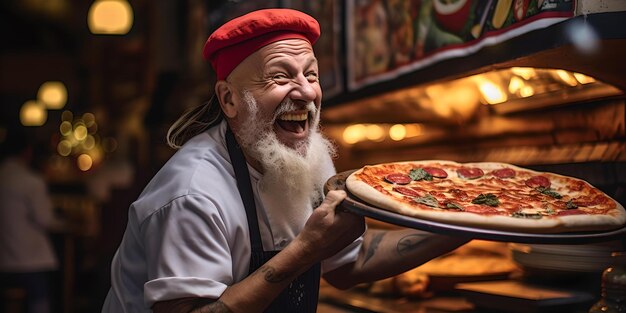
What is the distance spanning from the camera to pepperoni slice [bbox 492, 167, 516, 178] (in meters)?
3.01

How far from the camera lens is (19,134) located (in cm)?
718

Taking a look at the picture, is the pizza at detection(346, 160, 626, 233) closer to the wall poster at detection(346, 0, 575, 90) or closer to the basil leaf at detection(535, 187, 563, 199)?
the basil leaf at detection(535, 187, 563, 199)

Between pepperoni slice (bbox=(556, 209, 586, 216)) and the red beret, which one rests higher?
the red beret

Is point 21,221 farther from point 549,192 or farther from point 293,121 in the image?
point 549,192

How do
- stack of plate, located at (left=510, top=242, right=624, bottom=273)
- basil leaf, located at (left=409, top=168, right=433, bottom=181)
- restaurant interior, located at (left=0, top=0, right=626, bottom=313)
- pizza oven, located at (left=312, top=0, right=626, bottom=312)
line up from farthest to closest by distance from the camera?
stack of plate, located at (left=510, top=242, right=624, bottom=273), restaurant interior, located at (left=0, top=0, right=626, bottom=313), pizza oven, located at (left=312, top=0, right=626, bottom=312), basil leaf, located at (left=409, top=168, right=433, bottom=181)

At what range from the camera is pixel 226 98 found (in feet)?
8.89

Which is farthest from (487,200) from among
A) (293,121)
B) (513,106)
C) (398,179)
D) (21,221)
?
(21,221)

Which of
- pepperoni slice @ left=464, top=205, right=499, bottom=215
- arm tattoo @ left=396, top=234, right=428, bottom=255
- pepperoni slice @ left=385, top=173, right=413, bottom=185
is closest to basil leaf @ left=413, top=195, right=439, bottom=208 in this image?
pepperoni slice @ left=464, top=205, right=499, bottom=215

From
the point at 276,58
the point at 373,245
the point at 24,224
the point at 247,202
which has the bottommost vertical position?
the point at 24,224

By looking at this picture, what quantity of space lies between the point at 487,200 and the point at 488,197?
→ 3 cm

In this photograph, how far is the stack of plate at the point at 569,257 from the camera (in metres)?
3.34

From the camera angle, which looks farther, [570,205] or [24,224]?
[24,224]

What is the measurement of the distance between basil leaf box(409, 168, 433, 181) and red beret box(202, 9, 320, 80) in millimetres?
695

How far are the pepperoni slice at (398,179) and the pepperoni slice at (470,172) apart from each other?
29 cm
